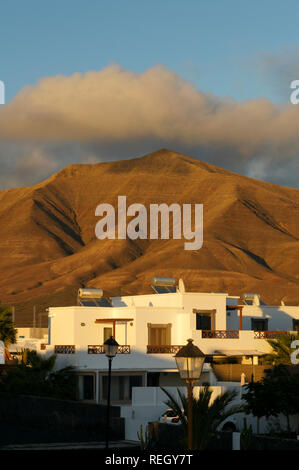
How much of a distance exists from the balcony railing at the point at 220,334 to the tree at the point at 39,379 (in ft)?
28.0

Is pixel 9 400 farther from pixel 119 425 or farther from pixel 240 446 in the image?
pixel 240 446

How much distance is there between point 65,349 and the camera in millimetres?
48875

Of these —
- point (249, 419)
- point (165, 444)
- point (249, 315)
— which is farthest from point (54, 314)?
point (165, 444)

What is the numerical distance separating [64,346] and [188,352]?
98.9ft

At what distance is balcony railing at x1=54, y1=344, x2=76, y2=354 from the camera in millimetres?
48213

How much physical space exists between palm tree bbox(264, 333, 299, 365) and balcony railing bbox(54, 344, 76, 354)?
38.1 ft

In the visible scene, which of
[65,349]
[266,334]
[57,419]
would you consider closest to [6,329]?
[65,349]

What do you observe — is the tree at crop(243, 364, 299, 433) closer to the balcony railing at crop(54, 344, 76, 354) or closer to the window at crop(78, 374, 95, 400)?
the window at crop(78, 374, 95, 400)

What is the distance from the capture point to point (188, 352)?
770 inches

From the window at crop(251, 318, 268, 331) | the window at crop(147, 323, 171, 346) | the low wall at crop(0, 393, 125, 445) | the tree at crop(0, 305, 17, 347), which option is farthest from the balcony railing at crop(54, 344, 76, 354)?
the window at crop(251, 318, 268, 331)

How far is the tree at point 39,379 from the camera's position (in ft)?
147

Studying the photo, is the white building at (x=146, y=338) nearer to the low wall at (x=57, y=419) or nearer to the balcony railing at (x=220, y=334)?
the balcony railing at (x=220, y=334)

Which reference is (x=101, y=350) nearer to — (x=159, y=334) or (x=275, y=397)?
(x=159, y=334)

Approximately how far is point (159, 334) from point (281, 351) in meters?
7.25
